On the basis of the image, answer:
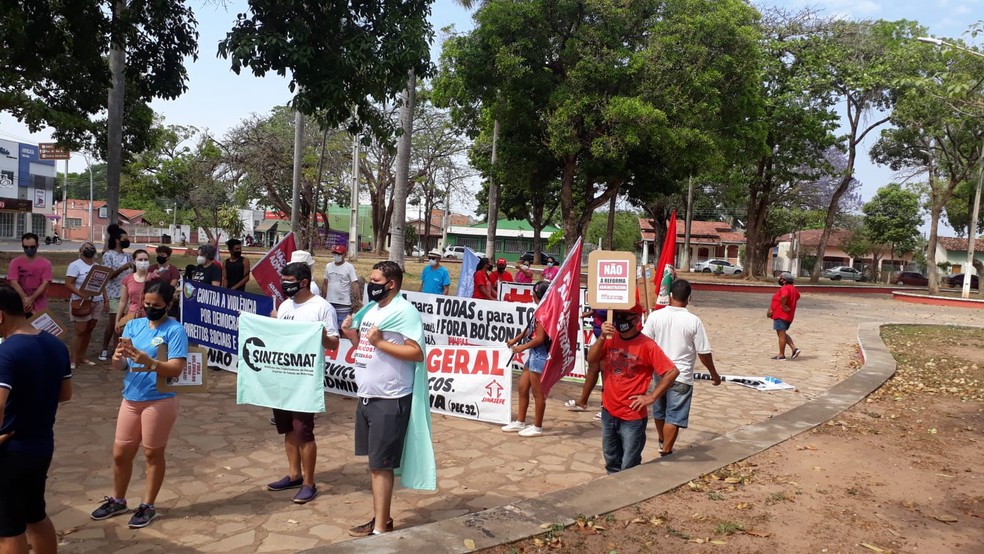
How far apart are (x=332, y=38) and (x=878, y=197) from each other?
5866 centimetres

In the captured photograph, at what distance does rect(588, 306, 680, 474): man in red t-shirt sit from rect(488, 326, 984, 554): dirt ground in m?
0.55

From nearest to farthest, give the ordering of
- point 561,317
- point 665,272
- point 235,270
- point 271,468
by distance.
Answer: point 271,468 → point 561,317 → point 665,272 → point 235,270

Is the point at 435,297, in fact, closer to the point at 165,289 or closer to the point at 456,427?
the point at 456,427

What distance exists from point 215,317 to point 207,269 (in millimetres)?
831

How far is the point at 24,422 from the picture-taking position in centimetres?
342

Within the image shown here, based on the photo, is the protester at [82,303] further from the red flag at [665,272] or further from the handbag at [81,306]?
the red flag at [665,272]

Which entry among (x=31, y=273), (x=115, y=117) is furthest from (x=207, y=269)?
(x=115, y=117)

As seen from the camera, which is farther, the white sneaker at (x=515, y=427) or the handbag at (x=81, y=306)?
the handbag at (x=81, y=306)

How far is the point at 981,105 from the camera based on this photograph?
36.7ft

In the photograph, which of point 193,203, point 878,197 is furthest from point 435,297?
point 878,197

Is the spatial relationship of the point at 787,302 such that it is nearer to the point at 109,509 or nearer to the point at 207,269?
the point at 207,269

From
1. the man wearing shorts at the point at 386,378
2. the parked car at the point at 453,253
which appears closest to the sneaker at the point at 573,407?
the man wearing shorts at the point at 386,378

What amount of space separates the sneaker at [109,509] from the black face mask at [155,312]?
1.28m

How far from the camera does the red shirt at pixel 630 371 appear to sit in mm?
5141
